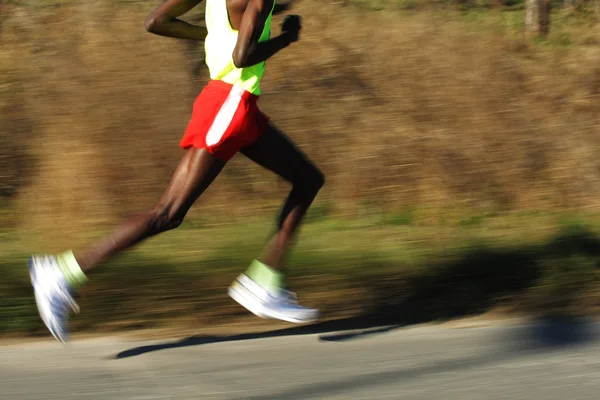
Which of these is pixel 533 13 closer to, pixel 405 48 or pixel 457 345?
pixel 405 48

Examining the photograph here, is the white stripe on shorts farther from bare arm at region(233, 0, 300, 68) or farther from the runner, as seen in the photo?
bare arm at region(233, 0, 300, 68)

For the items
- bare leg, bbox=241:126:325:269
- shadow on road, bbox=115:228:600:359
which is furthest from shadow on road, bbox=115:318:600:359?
bare leg, bbox=241:126:325:269

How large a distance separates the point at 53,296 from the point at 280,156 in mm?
1119

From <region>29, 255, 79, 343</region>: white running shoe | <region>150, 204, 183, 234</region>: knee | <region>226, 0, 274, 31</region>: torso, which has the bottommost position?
<region>29, 255, 79, 343</region>: white running shoe

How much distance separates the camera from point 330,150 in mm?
7059

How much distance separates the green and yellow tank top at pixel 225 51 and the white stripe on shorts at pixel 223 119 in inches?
2.6

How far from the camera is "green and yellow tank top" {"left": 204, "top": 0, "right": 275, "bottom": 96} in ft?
12.8

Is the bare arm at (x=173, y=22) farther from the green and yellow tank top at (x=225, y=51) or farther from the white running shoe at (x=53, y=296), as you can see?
the white running shoe at (x=53, y=296)

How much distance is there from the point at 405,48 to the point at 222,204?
214 centimetres

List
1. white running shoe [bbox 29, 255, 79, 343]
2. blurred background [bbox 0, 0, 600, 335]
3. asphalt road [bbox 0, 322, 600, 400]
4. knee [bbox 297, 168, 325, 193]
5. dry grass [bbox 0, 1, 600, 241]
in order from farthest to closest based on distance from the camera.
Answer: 1. dry grass [bbox 0, 1, 600, 241]
2. blurred background [bbox 0, 0, 600, 335]
3. knee [bbox 297, 168, 325, 193]
4. white running shoe [bbox 29, 255, 79, 343]
5. asphalt road [bbox 0, 322, 600, 400]

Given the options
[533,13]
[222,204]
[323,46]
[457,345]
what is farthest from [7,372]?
[533,13]

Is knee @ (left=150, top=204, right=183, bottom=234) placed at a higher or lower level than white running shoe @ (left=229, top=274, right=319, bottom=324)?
higher

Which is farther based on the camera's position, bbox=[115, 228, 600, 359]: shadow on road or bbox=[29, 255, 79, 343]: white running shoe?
bbox=[115, 228, 600, 359]: shadow on road

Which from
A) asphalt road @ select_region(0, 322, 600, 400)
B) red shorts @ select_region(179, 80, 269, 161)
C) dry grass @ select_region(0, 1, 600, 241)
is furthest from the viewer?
dry grass @ select_region(0, 1, 600, 241)
